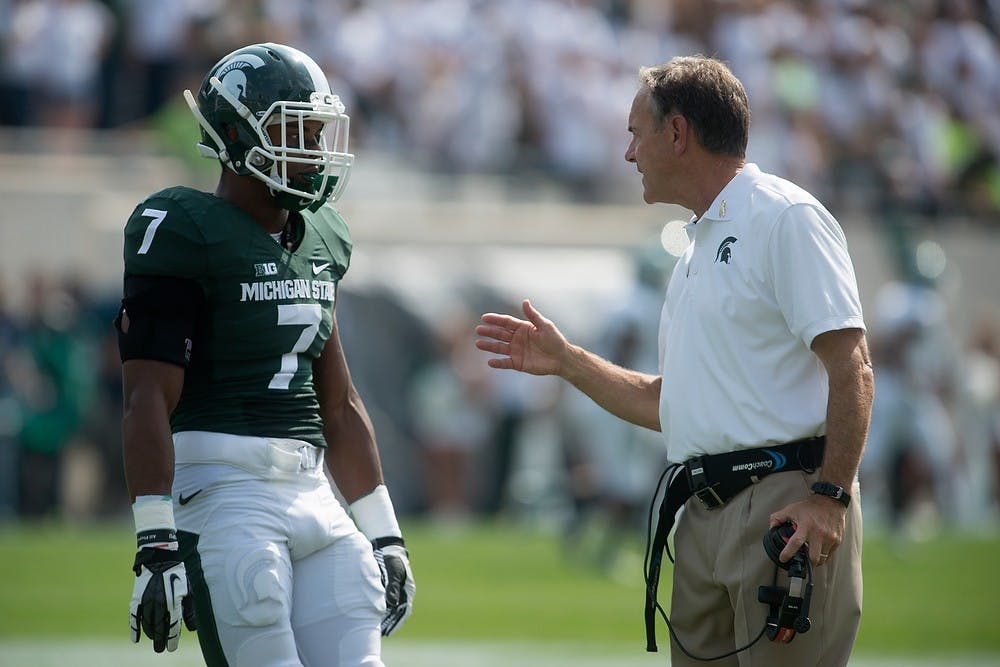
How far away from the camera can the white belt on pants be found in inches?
156

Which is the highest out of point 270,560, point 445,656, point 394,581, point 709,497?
point 709,497

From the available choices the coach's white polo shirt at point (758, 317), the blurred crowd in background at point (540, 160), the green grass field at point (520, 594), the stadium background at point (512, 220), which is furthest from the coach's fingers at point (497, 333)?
the blurred crowd in background at point (540, 160)

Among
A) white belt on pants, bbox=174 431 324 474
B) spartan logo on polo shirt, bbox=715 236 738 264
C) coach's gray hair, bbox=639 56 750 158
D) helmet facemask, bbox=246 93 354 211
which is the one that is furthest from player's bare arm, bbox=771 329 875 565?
helmet facemask, bbox=246 93 354 211

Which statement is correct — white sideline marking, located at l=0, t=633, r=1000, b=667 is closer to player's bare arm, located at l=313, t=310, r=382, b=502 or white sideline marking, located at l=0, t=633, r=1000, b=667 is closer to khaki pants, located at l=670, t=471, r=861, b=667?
player's bare arm, located at l=313, t=310, r=382, b=502

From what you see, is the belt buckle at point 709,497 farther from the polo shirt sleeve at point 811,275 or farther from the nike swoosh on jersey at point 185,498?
the nike swoosh on jersey at point 185,498

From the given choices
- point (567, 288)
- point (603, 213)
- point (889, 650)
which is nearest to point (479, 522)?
point (567, 288)

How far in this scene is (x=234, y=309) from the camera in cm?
399

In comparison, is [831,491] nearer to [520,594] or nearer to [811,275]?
[811,275]

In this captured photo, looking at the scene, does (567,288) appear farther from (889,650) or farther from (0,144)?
(889,650)

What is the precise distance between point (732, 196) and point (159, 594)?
178cm

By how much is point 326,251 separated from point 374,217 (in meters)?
12.0

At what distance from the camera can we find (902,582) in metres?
11.2

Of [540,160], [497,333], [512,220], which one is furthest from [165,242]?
[540,160]

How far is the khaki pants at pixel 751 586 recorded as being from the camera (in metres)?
3.97
